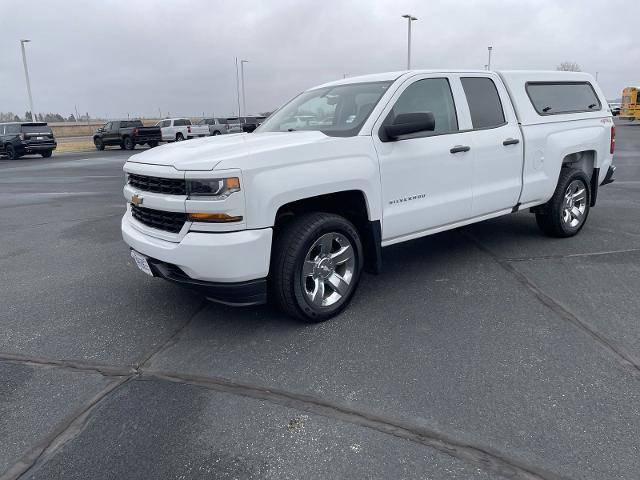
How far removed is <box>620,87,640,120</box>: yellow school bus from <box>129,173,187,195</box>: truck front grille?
4658cm

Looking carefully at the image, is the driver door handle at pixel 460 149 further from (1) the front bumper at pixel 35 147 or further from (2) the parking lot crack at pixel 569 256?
(1) the front bumper at pixel 35 147

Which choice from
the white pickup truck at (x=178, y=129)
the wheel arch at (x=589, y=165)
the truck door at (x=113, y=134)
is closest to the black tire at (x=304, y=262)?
the wheel arch at (x=589, y=165)

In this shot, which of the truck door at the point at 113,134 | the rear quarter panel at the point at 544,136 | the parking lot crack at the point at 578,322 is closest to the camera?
→ the parking lot crack at the point at 578,322

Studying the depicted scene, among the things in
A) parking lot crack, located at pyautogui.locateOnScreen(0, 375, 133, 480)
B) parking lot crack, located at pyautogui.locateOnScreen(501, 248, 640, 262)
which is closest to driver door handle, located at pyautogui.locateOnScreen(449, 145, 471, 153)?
parking lot crack, located at pyautogui.locateOnScreen(501, 248, 640, 262)

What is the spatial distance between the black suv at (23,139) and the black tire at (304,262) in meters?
26.5

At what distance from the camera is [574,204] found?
6492 mm

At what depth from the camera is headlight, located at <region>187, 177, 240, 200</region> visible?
11.5ft

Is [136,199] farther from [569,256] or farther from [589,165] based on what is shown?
[589,165]

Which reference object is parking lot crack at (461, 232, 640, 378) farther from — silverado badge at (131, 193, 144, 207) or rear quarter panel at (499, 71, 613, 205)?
silverado badge at (131, 193, 144, 207)

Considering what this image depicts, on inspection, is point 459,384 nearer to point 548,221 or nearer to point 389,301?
point 389,301

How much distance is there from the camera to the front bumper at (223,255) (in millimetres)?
3525

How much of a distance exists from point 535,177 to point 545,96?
1.03 meters

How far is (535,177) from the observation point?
572cm

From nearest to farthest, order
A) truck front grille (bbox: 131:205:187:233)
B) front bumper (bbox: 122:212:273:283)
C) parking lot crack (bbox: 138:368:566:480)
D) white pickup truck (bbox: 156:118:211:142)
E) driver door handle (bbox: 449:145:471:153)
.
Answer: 1. parking lot crack (bbox: 138:368:566:480)
2. front bumper (bbox: 122:212:273:283)
3. truck front grille (bbox: 131:205:187:233)
4. driver door handle (bbox: 449:145:471:153)
5. white pickup truck (bbox: 156:118:211:142)
